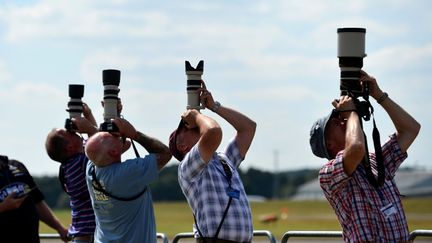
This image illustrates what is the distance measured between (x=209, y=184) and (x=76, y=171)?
2.63 m

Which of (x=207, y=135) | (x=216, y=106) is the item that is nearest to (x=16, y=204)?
(x=216, y=106)

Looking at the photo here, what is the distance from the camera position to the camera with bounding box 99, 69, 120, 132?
356 inches

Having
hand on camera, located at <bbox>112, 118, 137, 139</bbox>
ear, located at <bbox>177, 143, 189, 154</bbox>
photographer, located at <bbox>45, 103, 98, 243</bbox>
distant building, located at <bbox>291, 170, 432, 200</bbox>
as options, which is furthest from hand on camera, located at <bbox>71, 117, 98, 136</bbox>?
distant building, located at <bbox>291, 170, 432, 200</bbox>

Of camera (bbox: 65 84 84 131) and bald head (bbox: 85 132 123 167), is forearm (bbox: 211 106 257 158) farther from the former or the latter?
camera (bbox: 65 84 84 131)

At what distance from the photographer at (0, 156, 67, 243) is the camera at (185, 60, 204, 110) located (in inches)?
94.8

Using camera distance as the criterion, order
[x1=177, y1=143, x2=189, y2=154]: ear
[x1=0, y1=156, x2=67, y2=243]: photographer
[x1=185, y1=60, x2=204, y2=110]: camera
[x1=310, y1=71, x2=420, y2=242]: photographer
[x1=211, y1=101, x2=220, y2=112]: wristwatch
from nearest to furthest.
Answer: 1. [x1=310, y1=71, x2=420, y2=242]: photographer
2. [x1=185, y1=60, x2=204, y2=110]: camera
3. [x1=177, y1=143, x2=189, y2=154]: ear
4. [x1=211, y1=101, x2=220, y2=112]: wristwatch
5. [x1=0, y1=156, x2=67, y2=243]: photographer

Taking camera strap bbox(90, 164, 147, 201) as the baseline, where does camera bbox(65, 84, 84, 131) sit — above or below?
above

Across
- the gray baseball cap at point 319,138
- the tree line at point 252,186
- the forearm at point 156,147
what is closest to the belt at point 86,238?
the forearm at point 156,147

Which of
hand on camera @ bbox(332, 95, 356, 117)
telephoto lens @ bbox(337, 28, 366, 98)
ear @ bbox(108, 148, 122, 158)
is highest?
telephoto lens @ bbox(337, 28, 366, 98)

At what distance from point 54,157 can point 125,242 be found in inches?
81.9

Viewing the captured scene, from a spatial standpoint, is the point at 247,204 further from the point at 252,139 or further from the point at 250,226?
the point at 252,139

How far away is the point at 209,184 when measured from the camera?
8.30 metres

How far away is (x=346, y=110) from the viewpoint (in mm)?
7363

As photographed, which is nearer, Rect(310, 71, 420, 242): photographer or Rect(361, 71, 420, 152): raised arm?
Rect(310, 71, 420, 242): photographer
